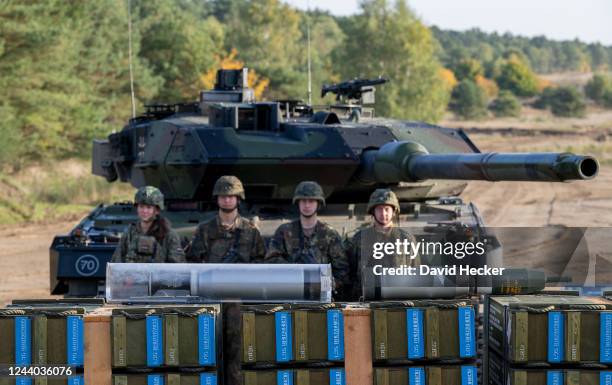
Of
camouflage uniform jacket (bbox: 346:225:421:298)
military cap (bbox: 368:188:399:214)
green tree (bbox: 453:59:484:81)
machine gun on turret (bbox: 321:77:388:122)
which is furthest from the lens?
green tree (bbox: 453:59:484:81)

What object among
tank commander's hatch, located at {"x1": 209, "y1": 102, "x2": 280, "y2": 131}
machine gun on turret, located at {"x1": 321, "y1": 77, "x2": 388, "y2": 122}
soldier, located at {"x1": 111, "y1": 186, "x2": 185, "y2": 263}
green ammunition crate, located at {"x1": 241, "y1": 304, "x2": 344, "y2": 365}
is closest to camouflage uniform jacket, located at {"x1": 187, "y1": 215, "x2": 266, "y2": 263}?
soldier, located at {"x1": 111, "y1": 186, "x2": 185, "y2": 263}

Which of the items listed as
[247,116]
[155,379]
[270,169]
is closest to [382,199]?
[155,379]

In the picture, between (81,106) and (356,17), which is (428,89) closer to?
(356,17)

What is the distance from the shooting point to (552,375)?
6551 millimetres

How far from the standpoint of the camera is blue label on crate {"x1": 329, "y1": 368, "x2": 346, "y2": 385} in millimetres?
6613

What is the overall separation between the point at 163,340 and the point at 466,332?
1662 millimetres

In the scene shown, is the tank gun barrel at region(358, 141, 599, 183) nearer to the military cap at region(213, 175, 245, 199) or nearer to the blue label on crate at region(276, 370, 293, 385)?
the military cap at region(213, 175, 245, 199)

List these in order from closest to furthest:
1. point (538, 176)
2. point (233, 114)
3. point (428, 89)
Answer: point (538, 176)
point (233, 114)
point (428, 89)

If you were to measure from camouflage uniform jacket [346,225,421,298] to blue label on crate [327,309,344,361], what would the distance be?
2.38ft

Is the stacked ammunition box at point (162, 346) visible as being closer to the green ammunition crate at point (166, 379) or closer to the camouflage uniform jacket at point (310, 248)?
the green ammunition crate at point (166, 379)

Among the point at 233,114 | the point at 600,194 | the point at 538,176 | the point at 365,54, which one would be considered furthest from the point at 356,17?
the point at 538,176

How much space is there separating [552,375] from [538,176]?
208cm

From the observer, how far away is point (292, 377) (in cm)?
663

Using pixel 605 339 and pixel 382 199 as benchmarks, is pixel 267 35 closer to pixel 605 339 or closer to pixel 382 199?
pixel 382 199
